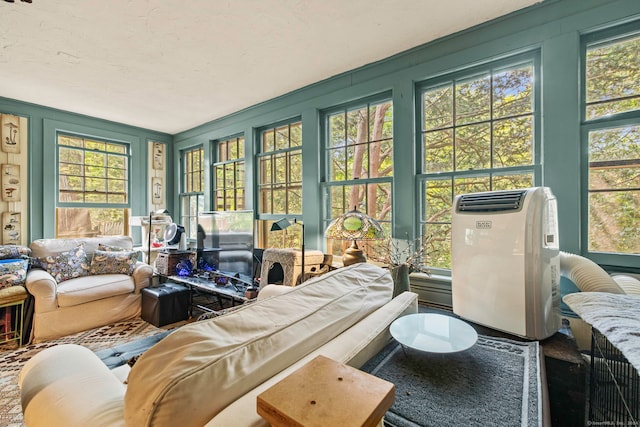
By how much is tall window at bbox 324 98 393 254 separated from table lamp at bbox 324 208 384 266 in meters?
0.46

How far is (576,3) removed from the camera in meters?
1.81

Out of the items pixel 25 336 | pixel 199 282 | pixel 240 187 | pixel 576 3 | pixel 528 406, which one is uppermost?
pixel 576 3

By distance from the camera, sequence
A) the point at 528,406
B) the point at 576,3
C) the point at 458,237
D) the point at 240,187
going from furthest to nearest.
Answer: the point at 240,187, the point at 576,3, the point at 458,237, the point at 528,406

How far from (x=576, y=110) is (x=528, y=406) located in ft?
6.14

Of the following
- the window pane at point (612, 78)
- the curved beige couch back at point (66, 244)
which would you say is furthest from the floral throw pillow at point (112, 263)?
the window pane at point (612, 78)

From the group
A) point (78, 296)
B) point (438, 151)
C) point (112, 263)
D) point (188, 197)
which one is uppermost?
point (438, 151)

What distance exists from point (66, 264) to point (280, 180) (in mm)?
2555

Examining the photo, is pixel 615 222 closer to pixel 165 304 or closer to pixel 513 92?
pixel 513 92

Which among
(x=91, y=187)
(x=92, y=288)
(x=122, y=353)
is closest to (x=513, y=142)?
(x=122, y=353)

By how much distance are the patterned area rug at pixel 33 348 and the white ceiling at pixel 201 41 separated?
260 centimetres

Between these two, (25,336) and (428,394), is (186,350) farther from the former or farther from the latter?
(25,336)

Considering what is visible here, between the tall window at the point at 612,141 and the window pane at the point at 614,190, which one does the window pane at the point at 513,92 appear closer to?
the tall window at the point at 612,141

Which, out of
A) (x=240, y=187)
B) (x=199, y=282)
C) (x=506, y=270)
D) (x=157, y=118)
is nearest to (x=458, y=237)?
(x=506, y=270)

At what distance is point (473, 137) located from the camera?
227 centimetres
